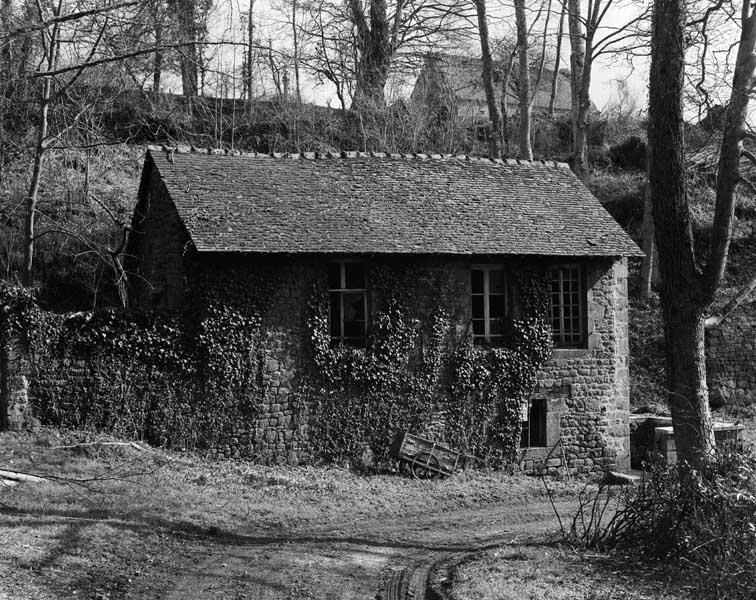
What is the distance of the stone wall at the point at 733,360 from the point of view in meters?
24.9

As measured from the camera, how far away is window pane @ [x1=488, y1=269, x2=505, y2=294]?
18.8 m

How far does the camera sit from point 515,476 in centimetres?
1828

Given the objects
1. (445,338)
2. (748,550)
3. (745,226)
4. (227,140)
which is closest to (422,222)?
(445,338)

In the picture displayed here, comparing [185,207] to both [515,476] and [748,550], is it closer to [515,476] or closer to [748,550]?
[515,476]

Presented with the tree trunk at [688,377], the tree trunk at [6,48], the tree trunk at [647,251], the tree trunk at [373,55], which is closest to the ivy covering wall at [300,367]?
→ the tree trunk at [688,377]

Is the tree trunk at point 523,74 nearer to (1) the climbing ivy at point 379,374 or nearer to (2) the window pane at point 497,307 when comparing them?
(2) the window pane at point 497,307

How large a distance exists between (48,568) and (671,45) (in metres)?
10.2

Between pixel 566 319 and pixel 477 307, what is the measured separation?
6.90ft

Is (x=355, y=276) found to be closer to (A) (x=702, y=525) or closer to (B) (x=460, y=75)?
(A) (x=702, y=525)

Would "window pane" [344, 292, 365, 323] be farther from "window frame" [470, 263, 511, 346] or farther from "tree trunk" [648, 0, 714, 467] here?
"tree trunk" [648, 0, 714, 467]

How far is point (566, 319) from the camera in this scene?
19328 millimetres

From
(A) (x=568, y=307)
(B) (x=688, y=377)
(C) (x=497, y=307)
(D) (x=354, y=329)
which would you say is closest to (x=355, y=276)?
(D) (x=354, y=329)

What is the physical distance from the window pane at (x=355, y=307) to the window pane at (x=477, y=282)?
2490 millimetres

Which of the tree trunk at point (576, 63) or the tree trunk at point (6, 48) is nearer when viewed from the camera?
the tree trunk at point (6, 48)
